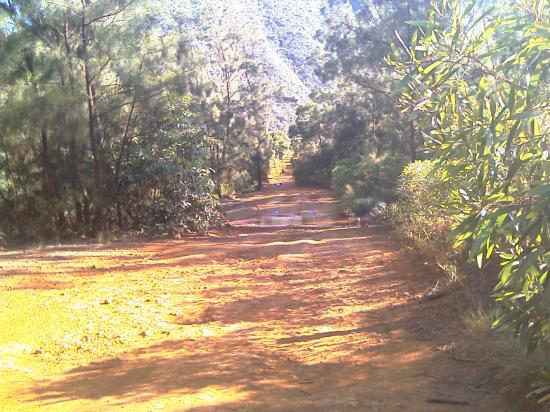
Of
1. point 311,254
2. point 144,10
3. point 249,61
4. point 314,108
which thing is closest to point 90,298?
point 311,254

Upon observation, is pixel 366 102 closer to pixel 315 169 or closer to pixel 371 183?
pixel 315 169

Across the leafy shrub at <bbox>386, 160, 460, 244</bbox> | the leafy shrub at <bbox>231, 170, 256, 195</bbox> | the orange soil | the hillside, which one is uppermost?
the hillside

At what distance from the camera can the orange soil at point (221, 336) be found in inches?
181

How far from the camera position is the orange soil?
4.59 metres

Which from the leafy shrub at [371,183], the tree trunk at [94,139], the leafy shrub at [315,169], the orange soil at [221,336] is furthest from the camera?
the leafy shrub at [315,169]

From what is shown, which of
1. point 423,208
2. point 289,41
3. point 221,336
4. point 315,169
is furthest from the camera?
point 289,41

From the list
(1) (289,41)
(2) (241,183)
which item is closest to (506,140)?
(2) (241,183)

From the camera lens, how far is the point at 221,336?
21.3 feet

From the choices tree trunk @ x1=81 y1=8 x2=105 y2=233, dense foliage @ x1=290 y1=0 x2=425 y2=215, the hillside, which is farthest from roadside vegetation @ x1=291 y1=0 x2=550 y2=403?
the hillside

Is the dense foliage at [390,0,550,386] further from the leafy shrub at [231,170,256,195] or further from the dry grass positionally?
the leafy shrub at [231,170,256,195]

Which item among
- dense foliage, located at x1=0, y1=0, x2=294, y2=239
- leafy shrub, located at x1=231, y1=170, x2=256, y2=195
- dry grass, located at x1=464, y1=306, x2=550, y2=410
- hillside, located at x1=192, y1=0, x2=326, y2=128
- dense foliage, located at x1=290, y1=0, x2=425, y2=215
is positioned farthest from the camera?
hillside, located at x1=192, y1=0, x2=326, y2=128

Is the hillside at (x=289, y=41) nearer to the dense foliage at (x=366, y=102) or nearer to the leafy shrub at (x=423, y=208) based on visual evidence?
the dense foliage at (x=366, y=102)

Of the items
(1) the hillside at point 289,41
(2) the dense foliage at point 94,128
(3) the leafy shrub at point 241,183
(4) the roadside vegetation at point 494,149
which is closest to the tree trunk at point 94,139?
(2) the dense foliage at point 94,128

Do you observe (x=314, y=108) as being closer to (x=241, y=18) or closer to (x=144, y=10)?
(x=241, y=18)
